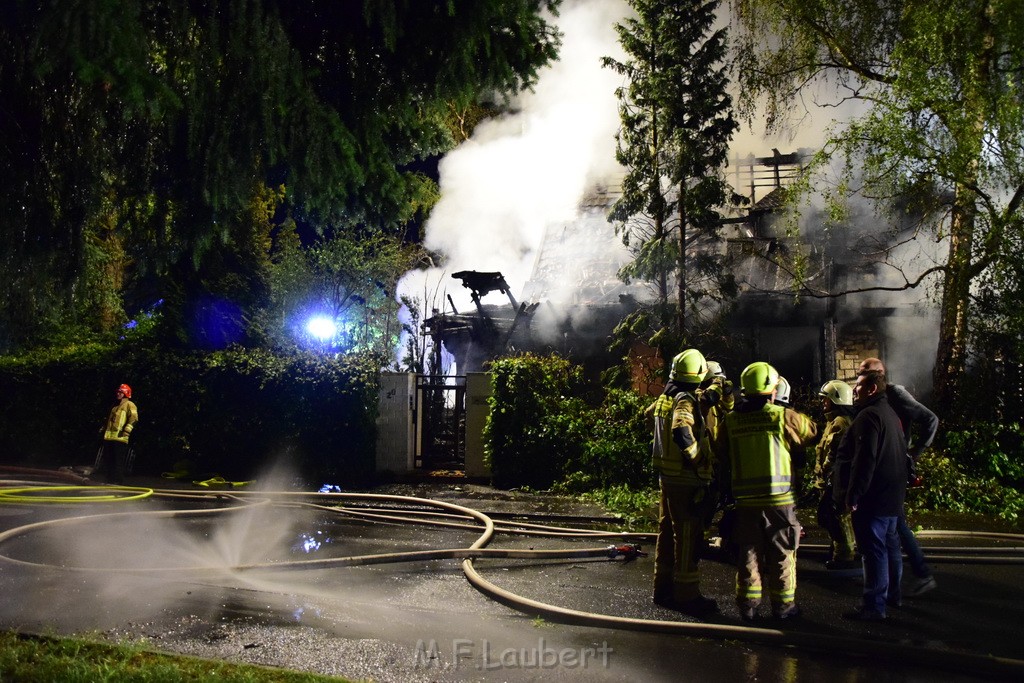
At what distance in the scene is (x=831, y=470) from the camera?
22.3ft

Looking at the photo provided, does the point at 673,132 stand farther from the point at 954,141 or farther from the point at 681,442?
the point at 681,442

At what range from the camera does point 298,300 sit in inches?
902

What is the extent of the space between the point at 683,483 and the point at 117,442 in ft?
33.7

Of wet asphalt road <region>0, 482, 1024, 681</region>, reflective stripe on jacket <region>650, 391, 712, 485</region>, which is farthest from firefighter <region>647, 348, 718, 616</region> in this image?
wet asphalt road <region>0, 482, 1024, 681</region>

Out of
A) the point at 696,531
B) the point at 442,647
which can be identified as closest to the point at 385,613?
the point at 442,647

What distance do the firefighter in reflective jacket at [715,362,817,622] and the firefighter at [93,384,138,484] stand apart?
34.4 ft

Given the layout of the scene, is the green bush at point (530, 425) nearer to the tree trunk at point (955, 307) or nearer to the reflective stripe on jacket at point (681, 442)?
the tree trunk at point (955, 307)

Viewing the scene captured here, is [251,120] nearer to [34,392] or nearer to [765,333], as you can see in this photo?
[34,392]

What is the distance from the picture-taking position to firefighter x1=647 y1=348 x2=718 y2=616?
565 centimetres

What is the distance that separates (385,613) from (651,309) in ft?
33.8

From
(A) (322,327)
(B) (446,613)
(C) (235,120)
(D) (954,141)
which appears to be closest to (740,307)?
(D) (954,141)

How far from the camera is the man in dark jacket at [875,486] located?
5344 mm

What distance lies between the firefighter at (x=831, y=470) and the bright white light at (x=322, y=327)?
16.1 meters

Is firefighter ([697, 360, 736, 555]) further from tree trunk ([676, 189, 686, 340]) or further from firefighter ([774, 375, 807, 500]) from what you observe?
tree trunk ([676, 189, 686, 340])
